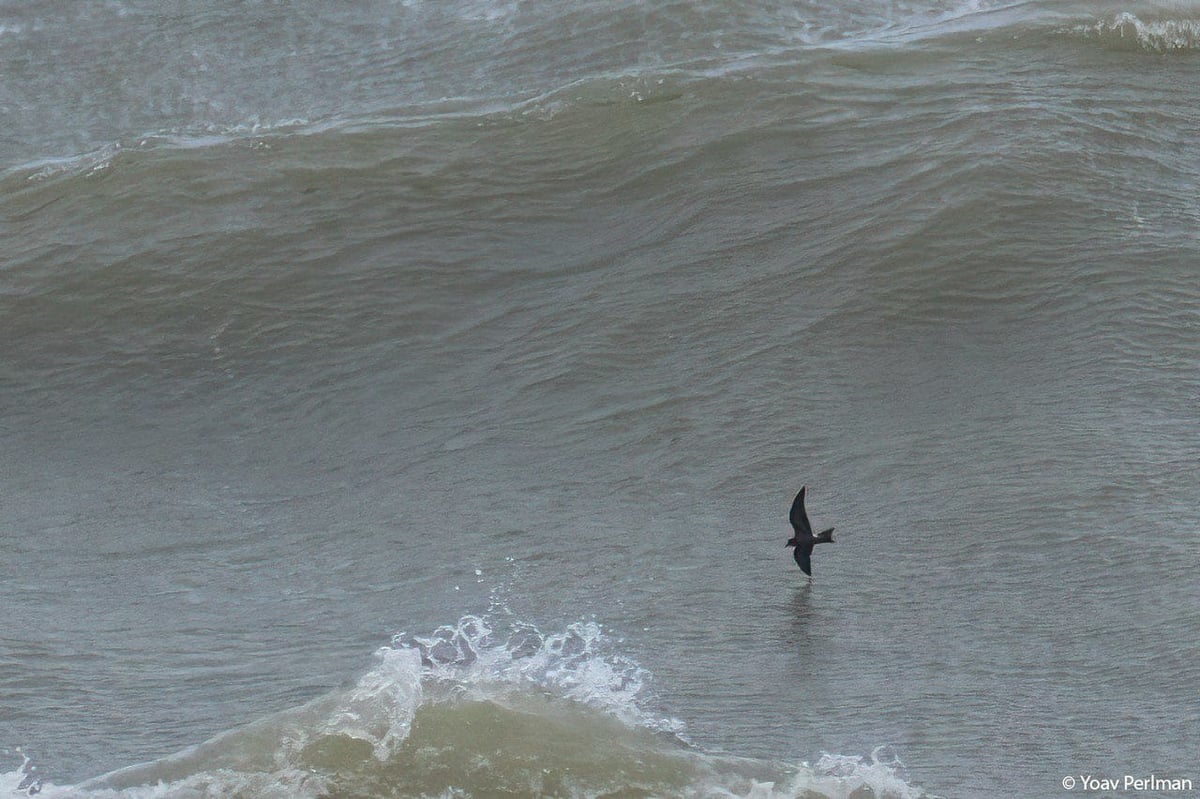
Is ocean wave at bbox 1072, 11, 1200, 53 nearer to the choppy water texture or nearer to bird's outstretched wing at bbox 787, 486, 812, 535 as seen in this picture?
the choppy water texture

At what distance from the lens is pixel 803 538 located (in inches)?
326

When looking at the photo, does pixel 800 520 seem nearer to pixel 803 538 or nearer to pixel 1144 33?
pixel 803 538

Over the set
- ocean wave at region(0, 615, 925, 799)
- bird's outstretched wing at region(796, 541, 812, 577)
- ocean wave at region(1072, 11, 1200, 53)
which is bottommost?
ocean wave at region(0, 615, 925, 799)

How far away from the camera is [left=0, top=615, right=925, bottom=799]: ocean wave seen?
6965 mm

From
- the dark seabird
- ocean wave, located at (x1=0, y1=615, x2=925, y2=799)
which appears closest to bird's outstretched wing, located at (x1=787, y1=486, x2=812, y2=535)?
the dark seabird

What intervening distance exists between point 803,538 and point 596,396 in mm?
2793

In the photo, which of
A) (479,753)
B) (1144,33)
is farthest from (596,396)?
(1144,33)

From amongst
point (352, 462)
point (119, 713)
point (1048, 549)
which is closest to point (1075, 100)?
point (1048, 549)

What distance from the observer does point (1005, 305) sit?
437 inches

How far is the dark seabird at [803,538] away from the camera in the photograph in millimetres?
8234

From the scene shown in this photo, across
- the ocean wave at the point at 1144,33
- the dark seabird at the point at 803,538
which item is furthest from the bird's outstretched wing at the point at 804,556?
the ocean wave at the point at 1144,33

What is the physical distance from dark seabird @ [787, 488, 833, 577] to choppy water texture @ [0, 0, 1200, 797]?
0.24 metres

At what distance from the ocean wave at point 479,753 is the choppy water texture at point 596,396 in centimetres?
2

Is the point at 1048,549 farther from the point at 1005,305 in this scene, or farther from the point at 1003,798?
the point at 1005,305
